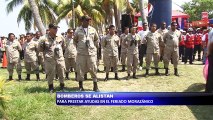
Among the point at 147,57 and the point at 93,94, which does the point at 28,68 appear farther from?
the point at 93,94

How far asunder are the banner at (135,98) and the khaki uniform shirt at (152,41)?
23.0 ft

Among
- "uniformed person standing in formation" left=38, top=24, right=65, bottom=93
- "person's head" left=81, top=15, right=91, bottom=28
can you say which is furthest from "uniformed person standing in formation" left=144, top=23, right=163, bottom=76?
"uniformed person standing in formation" left=38, top=24, right=65, bottom=93

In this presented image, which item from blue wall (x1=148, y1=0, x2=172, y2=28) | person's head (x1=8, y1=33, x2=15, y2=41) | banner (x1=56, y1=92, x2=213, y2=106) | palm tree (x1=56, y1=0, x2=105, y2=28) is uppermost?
palm tree (x1=56, y1=0, x2=105, y2=28)

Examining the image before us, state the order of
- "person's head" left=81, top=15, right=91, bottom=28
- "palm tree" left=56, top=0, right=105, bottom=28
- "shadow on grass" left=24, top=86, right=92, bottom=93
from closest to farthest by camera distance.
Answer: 1. "person's head" left=81, top=15, right=91, bottom=28
2. "shadow on grass" left=24, top=86, right=92, bottom=93
3. "palm tree" left=56, top=0, right=105, bottom=28

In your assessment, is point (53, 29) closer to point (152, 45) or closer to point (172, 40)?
point (152, 45)

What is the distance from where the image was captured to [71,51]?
10.9 meters

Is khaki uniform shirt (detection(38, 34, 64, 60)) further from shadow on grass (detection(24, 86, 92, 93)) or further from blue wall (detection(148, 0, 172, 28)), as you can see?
blue wall (detection(148, 0, 172, 28))

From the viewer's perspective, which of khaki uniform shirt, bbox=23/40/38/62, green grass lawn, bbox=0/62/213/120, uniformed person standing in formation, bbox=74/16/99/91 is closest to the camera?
green grass lawn, bbox=0/62/213/120

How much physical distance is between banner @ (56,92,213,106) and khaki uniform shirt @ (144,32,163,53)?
7017mm

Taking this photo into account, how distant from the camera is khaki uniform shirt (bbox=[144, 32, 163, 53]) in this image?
10523 mm

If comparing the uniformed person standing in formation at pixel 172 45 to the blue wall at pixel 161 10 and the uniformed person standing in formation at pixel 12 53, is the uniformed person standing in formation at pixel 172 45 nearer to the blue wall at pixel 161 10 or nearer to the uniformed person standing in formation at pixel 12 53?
the blue wall at pixel 161 10

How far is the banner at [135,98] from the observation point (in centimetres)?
324

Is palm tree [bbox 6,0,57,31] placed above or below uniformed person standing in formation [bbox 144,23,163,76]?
above

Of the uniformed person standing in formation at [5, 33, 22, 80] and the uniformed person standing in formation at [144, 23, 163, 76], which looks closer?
the uniformed person standing in formation at [144, 23, 163, 76]
